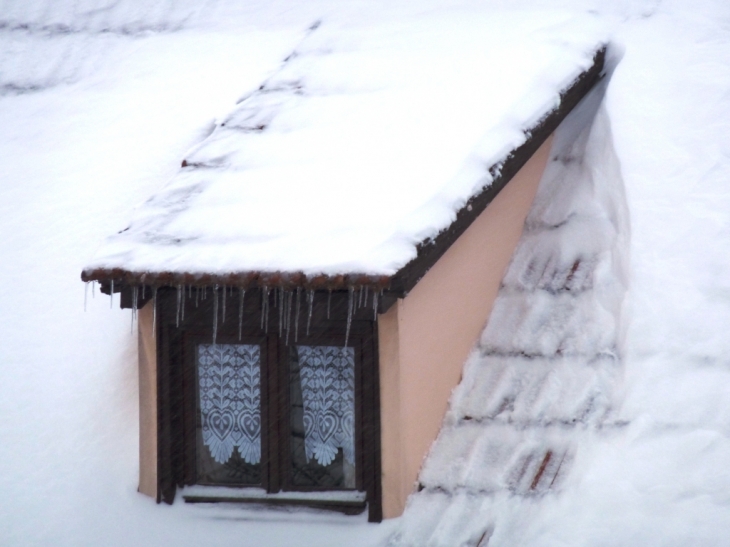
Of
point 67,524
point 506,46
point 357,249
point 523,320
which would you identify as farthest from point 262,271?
point 506,46

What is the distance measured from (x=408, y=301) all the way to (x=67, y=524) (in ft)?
6.27

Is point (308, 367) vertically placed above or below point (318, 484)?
above

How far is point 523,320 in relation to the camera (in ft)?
11.6

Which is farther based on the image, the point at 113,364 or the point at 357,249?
the point at 113,364

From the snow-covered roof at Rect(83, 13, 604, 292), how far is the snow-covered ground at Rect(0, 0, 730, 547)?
47 cm

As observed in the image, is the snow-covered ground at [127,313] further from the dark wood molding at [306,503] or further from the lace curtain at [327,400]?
the lace curtain at [327,400]

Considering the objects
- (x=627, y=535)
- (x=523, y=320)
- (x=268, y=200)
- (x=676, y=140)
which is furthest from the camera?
(x=676, y=140)

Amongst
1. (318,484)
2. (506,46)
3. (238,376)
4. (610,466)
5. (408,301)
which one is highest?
(506,46)

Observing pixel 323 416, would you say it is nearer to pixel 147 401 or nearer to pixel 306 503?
pixel 306 503

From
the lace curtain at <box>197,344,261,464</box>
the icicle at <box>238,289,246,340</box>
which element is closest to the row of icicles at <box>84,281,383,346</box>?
the icicle at <box>238,289,246,340</box>

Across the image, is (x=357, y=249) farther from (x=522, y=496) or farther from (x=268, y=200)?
(x=522, y=496)

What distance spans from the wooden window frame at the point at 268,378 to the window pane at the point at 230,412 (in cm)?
4

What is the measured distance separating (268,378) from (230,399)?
0.22 metres

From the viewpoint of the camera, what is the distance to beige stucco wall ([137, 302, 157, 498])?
11.0 feet
